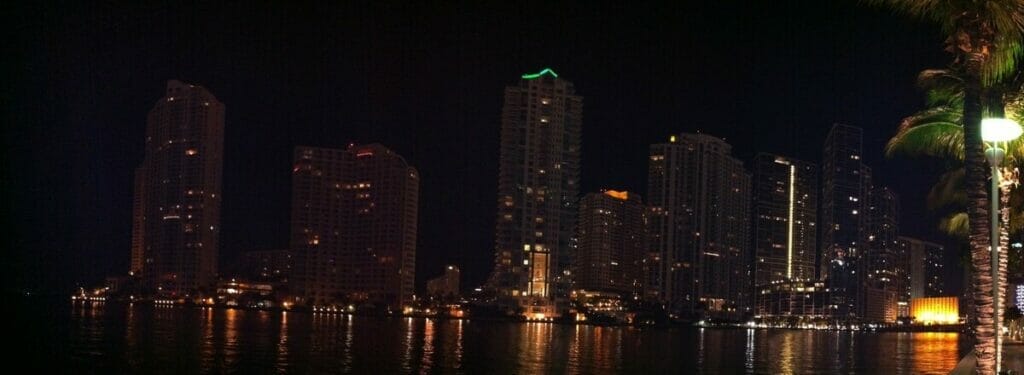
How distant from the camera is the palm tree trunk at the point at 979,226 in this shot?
15883 mm

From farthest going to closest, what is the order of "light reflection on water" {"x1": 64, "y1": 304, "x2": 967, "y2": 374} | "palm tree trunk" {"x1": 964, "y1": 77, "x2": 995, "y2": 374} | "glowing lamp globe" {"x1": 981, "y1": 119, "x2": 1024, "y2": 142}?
"light reflection on water" {"x1": 64, "y1": 304, "x2": 967, "y2": 374} → "palm tree trunk" {"x1": 964, "y1": 77, "x2": 995, "y2": 374} → "glowing lamp globe" {"x1": 981, "y1": 119, "x2": 1024, "y2": 142}

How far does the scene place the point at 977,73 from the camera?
15.9 metres

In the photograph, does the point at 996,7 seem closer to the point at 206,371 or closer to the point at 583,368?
the point at 206,371

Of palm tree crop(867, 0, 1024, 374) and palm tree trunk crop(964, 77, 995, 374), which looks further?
palm tree trunk crop(964, 77, 995, 374)

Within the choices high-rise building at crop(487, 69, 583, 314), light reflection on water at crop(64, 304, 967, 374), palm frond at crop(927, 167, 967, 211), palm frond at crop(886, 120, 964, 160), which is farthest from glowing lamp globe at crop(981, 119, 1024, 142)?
high-rise building at crop(487, 69, 583, 314)

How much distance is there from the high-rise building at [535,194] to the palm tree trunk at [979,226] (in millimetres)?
149336

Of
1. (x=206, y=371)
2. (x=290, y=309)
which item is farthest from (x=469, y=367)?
(x=290, y=309)

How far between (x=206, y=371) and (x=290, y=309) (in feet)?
546

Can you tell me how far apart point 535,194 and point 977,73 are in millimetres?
151709

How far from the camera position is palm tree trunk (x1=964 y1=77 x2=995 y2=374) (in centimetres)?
1588

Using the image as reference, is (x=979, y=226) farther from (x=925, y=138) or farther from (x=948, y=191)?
(x=948, y=191)

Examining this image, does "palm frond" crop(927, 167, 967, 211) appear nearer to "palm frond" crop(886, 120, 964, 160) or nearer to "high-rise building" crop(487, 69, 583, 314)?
"palm frond" crop(886, 120, 964, 160)

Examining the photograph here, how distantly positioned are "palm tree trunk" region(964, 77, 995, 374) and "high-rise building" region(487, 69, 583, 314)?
149 m

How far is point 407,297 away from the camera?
19738cm
